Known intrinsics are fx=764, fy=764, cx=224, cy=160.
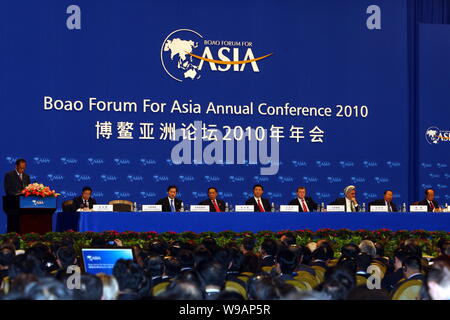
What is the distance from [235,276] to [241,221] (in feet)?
17.6

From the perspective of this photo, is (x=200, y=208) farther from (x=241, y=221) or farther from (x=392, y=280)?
(x=392, y=280)

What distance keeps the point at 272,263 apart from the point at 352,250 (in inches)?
28.4

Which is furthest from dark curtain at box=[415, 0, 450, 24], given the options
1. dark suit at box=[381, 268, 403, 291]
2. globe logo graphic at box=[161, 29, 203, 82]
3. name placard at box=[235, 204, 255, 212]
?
dark suit at box=[381, 268, 403, 291]

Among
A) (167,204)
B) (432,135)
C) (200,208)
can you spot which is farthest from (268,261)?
(432,135)

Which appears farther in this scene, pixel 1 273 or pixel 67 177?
pixel 67 177

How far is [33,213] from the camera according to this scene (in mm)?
9914

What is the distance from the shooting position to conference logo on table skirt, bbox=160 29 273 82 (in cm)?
1361

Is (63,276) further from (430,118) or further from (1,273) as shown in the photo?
(430,118)

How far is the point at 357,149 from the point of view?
14164mm

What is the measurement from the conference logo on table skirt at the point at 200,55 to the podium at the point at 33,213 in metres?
4.40

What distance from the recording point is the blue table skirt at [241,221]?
9.97 m

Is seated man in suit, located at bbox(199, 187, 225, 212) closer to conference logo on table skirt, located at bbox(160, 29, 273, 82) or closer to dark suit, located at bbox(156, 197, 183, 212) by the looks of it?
dark suit, located at bbox(156, 197, 183, 212)
